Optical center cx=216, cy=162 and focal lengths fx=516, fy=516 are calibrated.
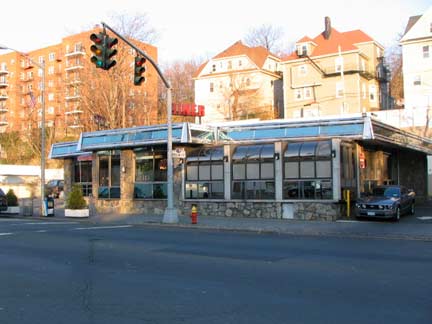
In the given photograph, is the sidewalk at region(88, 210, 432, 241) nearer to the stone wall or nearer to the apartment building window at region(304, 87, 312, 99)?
the stone wall

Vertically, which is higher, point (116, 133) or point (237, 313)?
point (116, 133)

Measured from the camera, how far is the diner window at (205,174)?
27750 mm

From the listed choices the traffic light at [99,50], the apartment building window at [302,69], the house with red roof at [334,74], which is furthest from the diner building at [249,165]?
the apartment building window at [302,69]

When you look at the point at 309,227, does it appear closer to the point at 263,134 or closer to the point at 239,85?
the point at 263,134

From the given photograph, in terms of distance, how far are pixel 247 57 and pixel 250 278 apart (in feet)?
203

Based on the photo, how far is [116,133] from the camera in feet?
100

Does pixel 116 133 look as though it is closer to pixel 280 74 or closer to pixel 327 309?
pixel 327 309

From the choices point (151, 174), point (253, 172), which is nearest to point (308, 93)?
point (151, 174)

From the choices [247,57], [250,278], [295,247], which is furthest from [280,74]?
[250,278]

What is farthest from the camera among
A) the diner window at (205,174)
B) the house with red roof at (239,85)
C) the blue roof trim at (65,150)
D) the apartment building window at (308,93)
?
the house with red roof at (239,85)

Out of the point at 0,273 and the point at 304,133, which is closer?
the point at 0,273

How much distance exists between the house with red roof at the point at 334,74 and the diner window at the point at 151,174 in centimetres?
3136

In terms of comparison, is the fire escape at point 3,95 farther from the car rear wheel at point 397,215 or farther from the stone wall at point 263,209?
the car rear wheel at point 397,215

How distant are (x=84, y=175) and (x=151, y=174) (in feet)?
30.3
